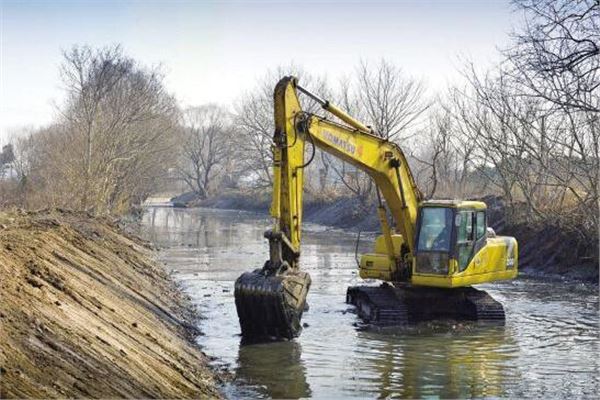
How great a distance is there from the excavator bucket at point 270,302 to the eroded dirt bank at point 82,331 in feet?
3.45

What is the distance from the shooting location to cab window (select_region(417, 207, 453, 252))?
14.5m

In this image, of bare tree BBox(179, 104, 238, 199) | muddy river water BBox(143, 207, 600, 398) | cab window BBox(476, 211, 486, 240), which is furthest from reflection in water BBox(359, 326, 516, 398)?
bare tree BBox(179, 104, 238, 199)

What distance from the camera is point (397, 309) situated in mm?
14570

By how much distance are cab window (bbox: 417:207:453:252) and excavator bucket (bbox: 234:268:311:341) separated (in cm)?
313

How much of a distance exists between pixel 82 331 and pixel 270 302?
3.87m

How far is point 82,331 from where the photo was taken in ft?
28.5

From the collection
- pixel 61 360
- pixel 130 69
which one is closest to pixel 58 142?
pixel 130 69

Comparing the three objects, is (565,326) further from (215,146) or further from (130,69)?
(215,146)

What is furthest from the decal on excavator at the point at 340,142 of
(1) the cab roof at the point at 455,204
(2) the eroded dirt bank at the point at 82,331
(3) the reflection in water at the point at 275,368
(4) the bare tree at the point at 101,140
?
(4) the bare tree at the point at 101,140

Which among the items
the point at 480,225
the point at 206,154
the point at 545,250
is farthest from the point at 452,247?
the point at 206,154

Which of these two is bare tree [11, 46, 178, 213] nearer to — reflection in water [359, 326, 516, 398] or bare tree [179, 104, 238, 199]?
reflection in water [359, 326, 516, 398]

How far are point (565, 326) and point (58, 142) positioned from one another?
24651 mm

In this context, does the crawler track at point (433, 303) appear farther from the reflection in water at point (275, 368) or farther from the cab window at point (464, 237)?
the reflection in water at point (275, 368)

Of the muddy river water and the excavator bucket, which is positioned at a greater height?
the excavator bucket
